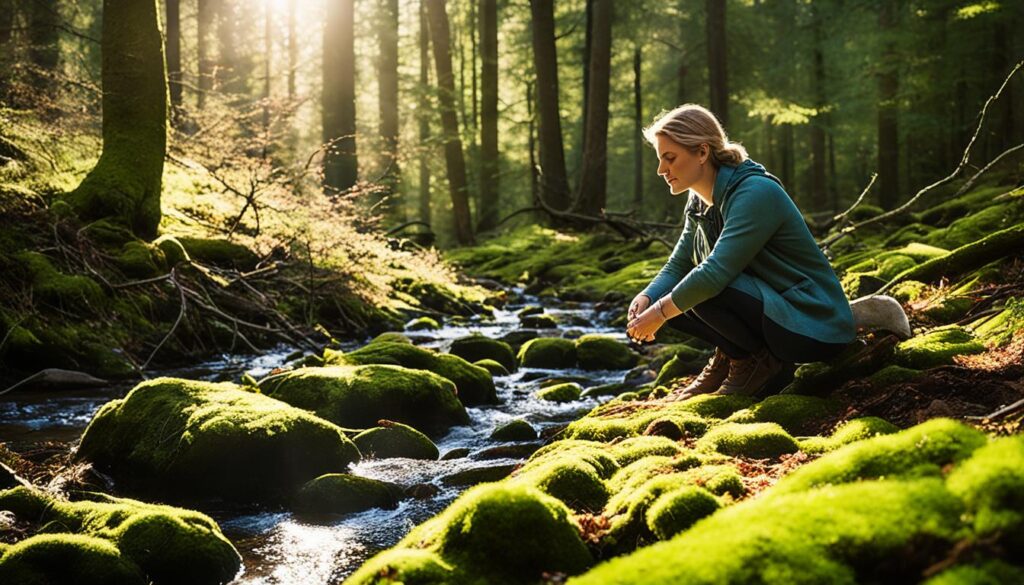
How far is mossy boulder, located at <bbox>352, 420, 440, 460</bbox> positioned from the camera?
5789 mm

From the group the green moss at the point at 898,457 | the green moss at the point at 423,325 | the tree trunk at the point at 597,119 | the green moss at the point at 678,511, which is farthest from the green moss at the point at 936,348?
the tree trunk at the point at 597,119

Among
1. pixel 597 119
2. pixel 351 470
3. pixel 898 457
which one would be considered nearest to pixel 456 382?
pixel 351 470

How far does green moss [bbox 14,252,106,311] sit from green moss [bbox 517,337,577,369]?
15.2 ft

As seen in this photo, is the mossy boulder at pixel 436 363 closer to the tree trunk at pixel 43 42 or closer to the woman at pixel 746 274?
the woman at pixel 746 274

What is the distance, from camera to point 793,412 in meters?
4.49

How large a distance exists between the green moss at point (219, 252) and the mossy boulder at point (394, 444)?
5.53 meters

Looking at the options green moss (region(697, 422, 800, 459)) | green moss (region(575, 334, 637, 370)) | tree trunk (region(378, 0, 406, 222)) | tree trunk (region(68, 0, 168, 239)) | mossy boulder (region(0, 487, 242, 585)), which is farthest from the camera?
tree trunk (region(378, 0, 406, 222))

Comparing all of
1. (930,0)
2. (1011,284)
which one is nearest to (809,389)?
(1011,284)

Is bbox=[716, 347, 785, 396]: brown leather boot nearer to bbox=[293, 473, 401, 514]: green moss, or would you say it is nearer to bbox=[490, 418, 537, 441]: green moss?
bbox=[490, 418, 537, 441]: green moss

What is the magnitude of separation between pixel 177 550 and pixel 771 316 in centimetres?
319

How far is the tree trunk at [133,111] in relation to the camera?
396 inches

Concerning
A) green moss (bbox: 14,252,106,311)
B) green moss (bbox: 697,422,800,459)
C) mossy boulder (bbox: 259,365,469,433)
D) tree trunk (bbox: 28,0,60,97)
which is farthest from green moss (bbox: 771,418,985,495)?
tree trunk (bbox: 28,0,60,97)

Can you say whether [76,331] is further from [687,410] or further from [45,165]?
[687,410]

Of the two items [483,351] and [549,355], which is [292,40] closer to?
[483,351]
